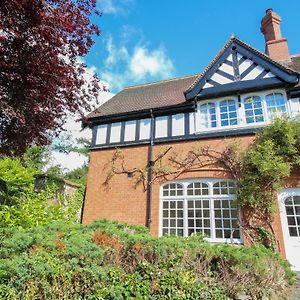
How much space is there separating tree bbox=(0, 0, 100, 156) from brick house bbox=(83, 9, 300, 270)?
15.6 ft

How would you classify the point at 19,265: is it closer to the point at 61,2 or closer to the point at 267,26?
the point at 61,2

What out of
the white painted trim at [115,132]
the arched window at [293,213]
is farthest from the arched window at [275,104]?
the white painted trim at [115,132]

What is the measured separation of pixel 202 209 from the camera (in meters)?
9.62

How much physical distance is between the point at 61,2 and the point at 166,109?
7099 millimetres

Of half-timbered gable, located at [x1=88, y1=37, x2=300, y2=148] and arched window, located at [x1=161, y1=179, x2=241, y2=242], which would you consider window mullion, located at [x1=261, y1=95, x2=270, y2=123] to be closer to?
half-timbered gable, located at [x1=88, y1=37, x2=300, y2=148]

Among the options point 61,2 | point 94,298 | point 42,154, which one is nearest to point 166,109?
point 61,2

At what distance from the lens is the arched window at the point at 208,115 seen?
34.4 ft

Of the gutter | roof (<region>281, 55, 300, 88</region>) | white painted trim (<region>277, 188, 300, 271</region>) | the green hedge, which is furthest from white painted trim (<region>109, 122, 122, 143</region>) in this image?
roof (<region>281, 55, 300, 88</region>)

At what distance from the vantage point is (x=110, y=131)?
12.1 metres

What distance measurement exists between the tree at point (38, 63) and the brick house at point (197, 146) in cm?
475

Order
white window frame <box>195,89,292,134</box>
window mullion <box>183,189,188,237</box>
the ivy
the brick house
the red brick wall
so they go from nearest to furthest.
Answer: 1. the ivy
2. the brick house
3. window mullion <box>183,189,188,237</box>
4. white window frame <box>195,89,292,134</box>
5. the red brick wall

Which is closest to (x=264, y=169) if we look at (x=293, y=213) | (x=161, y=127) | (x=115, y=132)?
(x=293, y=213)

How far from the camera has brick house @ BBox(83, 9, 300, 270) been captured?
9.34m

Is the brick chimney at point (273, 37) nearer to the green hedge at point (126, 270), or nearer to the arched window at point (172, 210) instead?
the arched window at point (172, 210)
